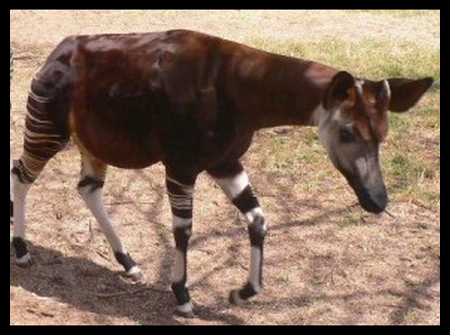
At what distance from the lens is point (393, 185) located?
5.94 m

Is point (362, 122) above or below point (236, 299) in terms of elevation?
above

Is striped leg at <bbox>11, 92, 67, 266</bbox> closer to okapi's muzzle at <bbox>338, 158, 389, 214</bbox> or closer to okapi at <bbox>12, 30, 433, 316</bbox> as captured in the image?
okapi at <bbox>12, 30, 433, 316</bbox>

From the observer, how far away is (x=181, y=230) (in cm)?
419

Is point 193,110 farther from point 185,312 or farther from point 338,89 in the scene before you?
point 185,312

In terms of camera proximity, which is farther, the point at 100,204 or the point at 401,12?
the point at 401,12

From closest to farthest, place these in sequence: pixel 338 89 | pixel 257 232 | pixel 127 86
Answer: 1. pixel 338 89
2. pixel 127 86
3. pixel 257 232

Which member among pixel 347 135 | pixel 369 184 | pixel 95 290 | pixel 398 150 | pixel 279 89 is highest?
pixel 279 89

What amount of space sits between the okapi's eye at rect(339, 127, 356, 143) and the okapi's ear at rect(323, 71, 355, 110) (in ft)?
0.42

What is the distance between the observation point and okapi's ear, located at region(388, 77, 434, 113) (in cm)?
370

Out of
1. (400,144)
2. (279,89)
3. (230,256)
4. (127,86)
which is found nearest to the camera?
(279,89)

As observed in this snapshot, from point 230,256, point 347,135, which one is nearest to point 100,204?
point 230,256

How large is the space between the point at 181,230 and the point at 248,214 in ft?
1.36
